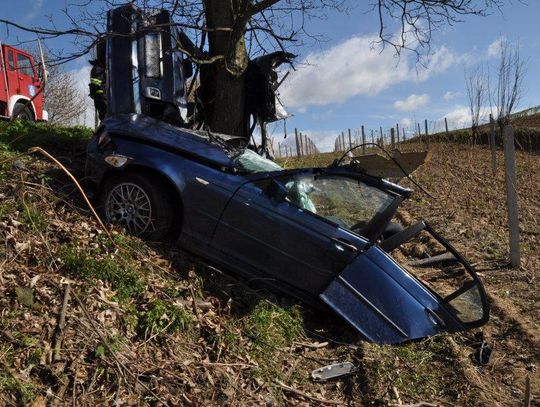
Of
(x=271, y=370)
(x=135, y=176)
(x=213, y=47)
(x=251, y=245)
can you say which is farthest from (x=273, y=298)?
(x=213, y=47)

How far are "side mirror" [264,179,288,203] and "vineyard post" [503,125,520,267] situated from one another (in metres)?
3.81

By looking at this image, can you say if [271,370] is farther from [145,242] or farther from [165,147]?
[165,147]

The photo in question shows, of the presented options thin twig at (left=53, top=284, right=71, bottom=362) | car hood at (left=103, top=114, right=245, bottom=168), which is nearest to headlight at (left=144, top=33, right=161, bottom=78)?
car hood at (left=103, top=114, right=245, bottom=168)

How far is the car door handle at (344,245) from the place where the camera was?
4930 millimetres

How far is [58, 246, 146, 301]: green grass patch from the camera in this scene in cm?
436

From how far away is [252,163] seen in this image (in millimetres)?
5727

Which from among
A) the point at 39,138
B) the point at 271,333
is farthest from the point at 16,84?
the point at 271,333

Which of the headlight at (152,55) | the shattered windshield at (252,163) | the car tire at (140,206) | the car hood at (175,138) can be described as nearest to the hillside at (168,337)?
the car tire at (140,206)

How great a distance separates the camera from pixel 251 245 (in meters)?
5.19

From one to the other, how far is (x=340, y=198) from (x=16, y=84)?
11.2 m

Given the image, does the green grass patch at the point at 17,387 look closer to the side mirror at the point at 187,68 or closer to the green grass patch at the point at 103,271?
the green grass patch at the point at 103,271

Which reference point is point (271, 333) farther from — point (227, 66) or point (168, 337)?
point (227, 66)

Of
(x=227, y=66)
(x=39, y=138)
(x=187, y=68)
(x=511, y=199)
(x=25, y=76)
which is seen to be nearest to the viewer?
(x=511, y=199)

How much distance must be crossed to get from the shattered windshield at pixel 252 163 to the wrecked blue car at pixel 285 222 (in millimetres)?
19
